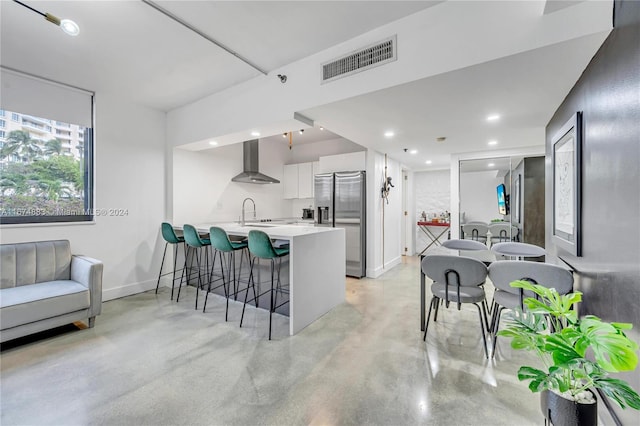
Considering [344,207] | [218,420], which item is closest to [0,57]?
[218,420]

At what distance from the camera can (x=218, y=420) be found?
5.09 ft

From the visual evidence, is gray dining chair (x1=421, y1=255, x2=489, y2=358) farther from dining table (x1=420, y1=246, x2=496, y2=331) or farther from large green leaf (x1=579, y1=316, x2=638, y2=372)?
large green leaf (x1=579, y1=316, x2=638, y2=372)

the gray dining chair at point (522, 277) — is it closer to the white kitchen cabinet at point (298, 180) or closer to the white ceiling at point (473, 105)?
the white ceiling at point (473, 105)

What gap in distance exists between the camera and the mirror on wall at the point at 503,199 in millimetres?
3859

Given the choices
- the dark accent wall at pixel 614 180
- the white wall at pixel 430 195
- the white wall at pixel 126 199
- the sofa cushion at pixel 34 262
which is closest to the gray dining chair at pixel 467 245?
the dark accent wall at pixel 614 180

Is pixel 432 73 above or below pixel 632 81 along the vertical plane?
above

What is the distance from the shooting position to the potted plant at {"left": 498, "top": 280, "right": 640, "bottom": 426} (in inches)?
32.9

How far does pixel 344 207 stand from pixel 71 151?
3.95 meters

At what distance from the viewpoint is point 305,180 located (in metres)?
5.98

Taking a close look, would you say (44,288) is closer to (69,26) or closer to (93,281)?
(93,281)

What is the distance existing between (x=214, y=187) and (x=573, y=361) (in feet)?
15.7

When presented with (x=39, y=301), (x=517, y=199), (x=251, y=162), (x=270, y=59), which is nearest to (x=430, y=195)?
(x=517, y=199)

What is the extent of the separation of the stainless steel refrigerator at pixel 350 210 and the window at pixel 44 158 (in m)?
3.55

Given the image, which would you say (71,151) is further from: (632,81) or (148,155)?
(632,81)
